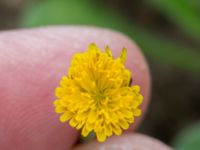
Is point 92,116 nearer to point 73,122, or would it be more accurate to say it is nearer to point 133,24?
point 73,122

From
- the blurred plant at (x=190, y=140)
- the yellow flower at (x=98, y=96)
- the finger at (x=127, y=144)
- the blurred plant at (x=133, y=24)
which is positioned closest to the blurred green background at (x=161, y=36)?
the blurred plant at (x=133, y=24)

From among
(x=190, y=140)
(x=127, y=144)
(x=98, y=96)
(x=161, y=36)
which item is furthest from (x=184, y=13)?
(x=98, y=96)

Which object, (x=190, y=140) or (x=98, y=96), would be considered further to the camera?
(x=190, y=140)

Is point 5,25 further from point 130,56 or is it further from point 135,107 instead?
point 135,107

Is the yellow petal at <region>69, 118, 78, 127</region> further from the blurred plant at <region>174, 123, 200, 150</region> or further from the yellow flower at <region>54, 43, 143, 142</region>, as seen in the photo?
the blurred plant at <region>174, 123, 200, 150</region>

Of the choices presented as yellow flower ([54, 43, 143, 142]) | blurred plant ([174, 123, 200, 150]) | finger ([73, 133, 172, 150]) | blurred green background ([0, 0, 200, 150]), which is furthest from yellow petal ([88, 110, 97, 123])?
blurred green background ([0, 0, 200, 150])

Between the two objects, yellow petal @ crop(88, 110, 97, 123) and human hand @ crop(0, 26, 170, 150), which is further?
human hand @ crop(0, 26, 170, 150)
